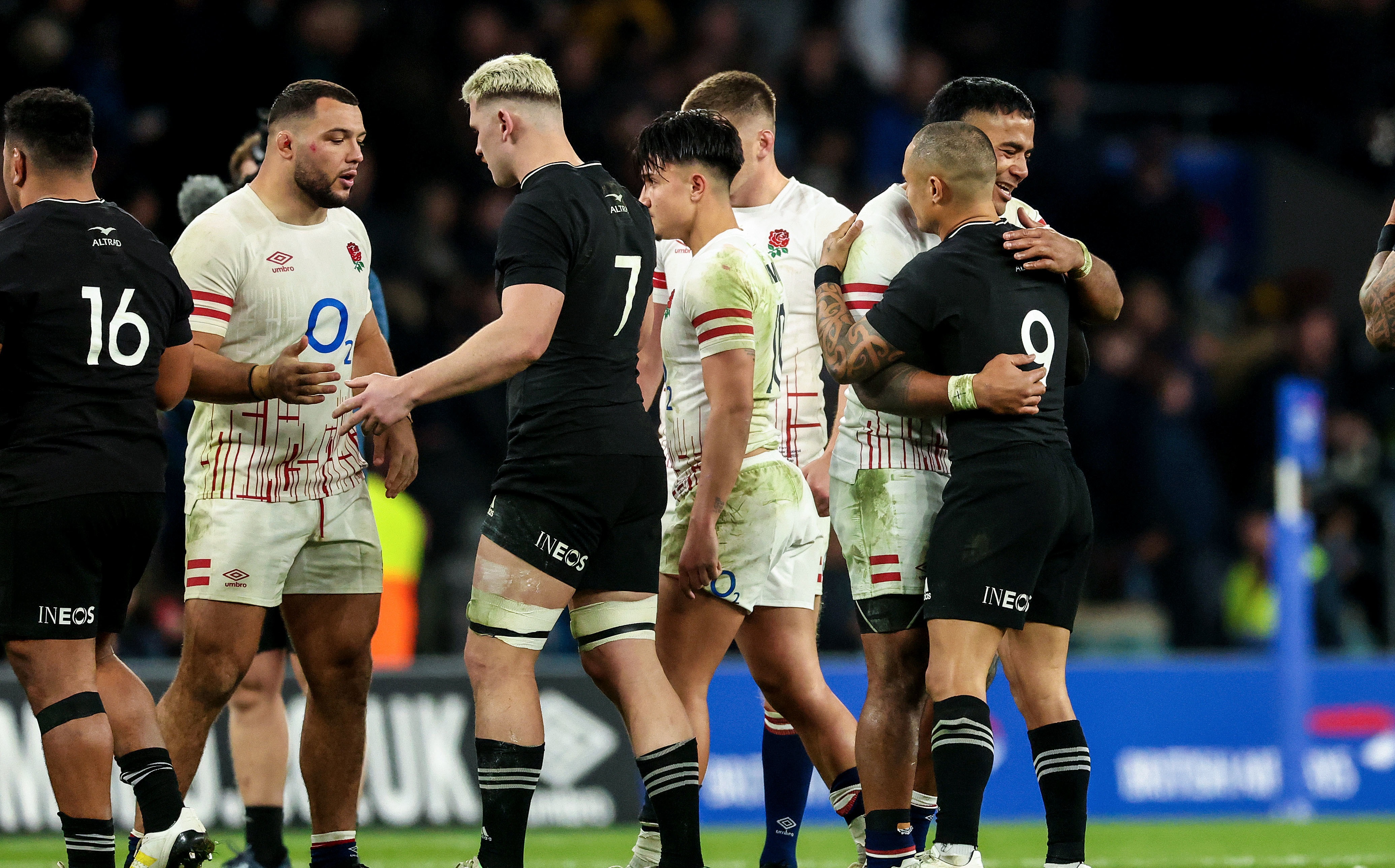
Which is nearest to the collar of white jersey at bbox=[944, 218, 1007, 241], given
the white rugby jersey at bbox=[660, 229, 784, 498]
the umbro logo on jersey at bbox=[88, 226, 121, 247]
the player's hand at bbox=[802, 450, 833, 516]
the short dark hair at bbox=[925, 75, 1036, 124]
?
the short dark hair at bbox=[925, 75, 1036, 124]

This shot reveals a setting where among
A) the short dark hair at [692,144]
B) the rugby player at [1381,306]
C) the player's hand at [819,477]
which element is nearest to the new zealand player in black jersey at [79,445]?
the short dark hair at [692,144]

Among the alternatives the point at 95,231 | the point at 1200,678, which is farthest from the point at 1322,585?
the point at 95,231

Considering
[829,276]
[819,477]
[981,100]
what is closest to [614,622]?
[829,276]

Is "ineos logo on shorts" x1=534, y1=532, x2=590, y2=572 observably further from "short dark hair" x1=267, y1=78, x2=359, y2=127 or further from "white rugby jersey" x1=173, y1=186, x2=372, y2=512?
"short dark hair" x1=267, y1=78, x2=359, y2=127

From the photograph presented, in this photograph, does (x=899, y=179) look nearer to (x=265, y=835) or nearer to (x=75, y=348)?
(x=265, y=835)

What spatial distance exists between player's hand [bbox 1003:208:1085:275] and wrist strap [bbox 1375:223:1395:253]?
122cm

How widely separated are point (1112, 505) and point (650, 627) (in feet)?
30.8

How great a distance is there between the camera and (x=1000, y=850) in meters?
9.56

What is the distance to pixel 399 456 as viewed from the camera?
6.49 meters

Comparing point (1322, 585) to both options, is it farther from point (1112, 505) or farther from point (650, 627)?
point (650, 627)

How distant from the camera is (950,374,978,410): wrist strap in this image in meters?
5.62

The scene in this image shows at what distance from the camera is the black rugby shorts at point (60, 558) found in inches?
222

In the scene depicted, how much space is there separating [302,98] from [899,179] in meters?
10.1

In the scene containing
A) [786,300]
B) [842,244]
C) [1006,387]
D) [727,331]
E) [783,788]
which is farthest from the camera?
[786,300]
